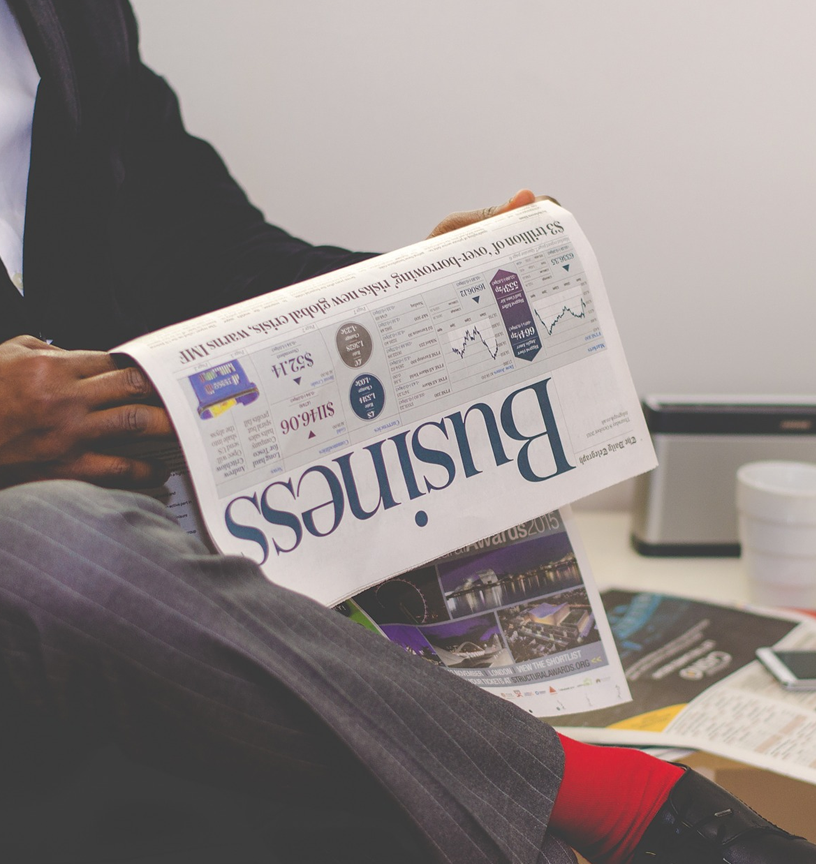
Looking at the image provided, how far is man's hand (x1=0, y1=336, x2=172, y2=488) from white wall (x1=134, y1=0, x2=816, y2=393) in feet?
2.16

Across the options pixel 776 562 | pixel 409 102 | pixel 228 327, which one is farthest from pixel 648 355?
pixel 228 327

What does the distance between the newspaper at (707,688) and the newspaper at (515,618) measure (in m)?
0.10

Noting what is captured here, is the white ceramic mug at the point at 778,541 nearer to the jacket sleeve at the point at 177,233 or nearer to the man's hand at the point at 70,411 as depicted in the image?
the jacket sleeve at the point at 177,233

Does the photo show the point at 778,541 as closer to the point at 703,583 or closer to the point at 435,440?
the point at 703,583

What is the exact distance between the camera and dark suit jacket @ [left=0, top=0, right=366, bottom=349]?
0.62 meters

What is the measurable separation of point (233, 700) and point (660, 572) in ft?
2.48

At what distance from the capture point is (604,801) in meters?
0.50

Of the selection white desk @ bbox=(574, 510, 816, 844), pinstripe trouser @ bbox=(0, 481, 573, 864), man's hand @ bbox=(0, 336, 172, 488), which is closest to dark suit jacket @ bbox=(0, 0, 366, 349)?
man's hand @ bbox=(0, 336, 172, 488)

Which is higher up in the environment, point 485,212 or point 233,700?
point 485,212

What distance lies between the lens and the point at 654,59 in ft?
3.30

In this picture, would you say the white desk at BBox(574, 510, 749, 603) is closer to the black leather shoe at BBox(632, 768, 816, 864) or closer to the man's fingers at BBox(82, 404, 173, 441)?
the black leather shoe at BBox(632, 768, 816, 864)

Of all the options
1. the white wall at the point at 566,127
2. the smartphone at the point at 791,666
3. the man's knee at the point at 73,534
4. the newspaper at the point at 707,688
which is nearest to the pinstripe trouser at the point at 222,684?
the man's knee at the point at 73,534

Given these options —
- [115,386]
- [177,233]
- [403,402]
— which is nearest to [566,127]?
[177,233]

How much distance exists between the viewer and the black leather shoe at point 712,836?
0.49 metres
